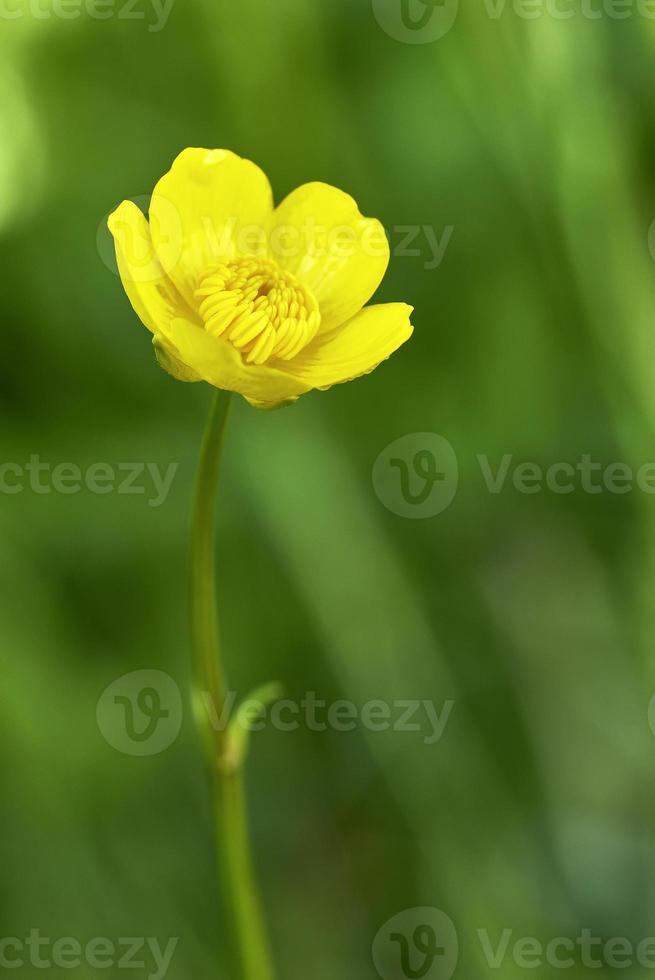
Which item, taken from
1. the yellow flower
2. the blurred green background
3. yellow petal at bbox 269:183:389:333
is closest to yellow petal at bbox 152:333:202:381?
the yellow flower

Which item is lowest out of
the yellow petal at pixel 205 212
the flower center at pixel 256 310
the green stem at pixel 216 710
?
the green stem at pixel 216 710

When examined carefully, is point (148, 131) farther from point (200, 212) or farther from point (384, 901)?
point (384, 901)

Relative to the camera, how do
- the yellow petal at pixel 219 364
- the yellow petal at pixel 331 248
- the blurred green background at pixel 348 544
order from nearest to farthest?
the yellow petal at pixel 219 364 → the yellow petal at pixel 331 248 → the blurred green background at pixel 348 544

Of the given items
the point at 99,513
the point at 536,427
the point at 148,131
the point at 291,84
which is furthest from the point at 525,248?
the point at 99,513

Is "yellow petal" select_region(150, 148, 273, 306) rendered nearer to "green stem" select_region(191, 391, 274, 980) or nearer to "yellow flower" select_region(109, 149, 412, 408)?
"yellow flower" select_region(109, 149, 412, 408)

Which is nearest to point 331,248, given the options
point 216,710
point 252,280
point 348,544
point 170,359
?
point 252,280

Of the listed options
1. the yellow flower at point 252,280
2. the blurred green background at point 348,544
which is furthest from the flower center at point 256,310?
the blurred green background at point 348,544

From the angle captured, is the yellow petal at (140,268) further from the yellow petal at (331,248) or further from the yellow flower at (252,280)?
the yellow petal at (331,248)
